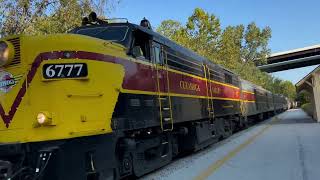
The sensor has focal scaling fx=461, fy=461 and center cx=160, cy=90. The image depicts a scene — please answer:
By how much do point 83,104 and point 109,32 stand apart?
9.39ft

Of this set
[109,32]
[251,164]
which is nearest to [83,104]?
[109,32]

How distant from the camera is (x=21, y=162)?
278 inches

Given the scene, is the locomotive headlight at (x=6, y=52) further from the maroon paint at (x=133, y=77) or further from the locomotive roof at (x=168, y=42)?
the locomotive roof at (x=168, y=42)

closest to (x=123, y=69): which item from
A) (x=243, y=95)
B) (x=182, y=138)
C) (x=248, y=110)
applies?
(x=182, y=138)

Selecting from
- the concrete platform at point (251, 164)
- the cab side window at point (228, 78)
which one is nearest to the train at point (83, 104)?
the concrete platform at point (251, 164)

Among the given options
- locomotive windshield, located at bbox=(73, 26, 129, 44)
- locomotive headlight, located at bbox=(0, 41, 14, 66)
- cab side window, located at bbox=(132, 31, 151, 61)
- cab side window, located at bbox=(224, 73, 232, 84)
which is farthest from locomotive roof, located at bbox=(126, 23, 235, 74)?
cab side window, located at bbox=(224, 73, 232, 84)

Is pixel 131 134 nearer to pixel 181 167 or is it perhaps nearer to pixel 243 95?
pixel 181 167

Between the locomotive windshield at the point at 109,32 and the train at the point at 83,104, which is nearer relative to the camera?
the train at the point at 83,104

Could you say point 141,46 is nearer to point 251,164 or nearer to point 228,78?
point 251,164

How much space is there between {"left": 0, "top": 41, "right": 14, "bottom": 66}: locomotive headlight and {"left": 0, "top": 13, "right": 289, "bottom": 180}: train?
2 cm

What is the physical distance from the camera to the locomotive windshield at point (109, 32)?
9.77m

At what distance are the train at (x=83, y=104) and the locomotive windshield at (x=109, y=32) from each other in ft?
0.07

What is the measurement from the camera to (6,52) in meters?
7.50

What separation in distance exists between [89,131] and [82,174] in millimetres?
709
